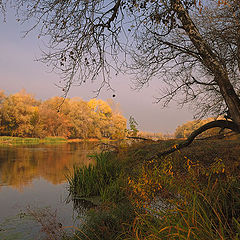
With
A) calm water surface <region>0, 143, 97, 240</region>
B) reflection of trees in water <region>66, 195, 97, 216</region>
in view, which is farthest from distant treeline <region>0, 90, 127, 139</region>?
reflection of trees in water <region>66, 195, 97, 216</region>

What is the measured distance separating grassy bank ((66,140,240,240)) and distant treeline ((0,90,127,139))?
29.2 meters

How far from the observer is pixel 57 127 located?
50438 millimetres

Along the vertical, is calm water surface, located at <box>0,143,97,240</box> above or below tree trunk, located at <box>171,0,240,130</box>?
below

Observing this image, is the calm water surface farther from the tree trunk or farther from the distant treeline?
the distant treeline

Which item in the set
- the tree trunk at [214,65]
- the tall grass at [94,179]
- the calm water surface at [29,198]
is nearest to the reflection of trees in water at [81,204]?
the calm water surface at [29,198]

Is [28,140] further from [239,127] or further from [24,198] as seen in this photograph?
[239,127]

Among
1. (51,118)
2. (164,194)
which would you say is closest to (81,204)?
(164,194)

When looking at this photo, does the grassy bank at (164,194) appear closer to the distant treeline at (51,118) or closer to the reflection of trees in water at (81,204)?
the reflection of trees in water at (81,204)

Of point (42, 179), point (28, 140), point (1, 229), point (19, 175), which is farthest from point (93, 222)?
point (28, 140)

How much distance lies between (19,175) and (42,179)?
1.70m

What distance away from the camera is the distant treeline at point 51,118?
137 feet

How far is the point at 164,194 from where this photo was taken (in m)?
4.73

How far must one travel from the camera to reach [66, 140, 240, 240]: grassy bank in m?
2.48

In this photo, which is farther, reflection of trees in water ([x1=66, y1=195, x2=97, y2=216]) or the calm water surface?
reflection of trees in water ([x1=66, y1=195, x2=97, y2=216])
